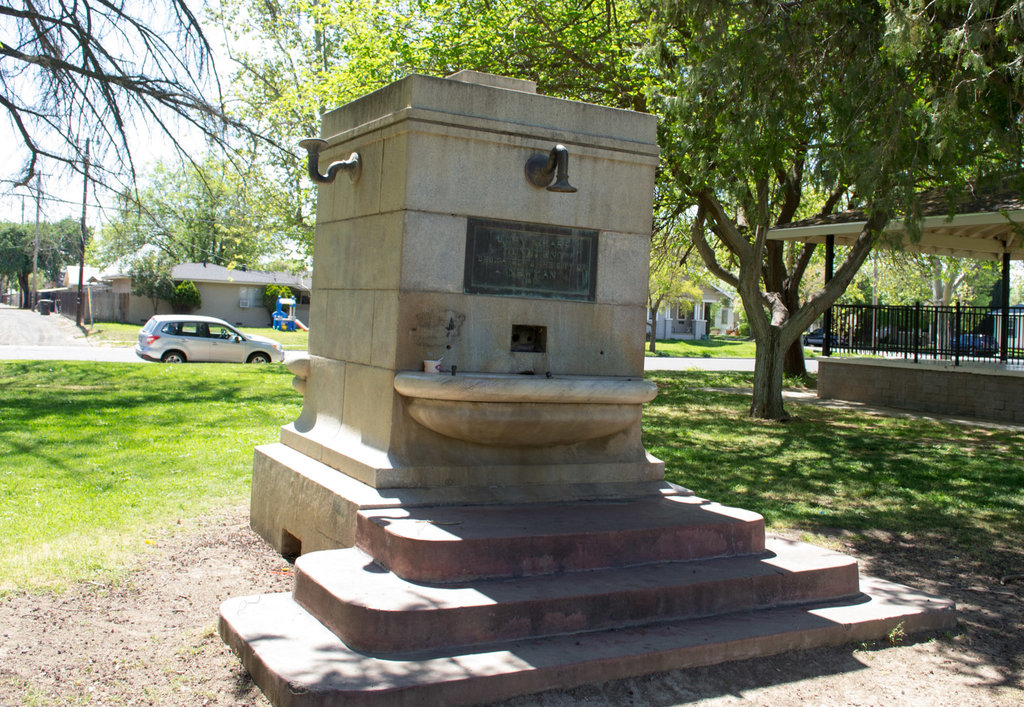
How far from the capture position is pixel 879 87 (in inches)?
403

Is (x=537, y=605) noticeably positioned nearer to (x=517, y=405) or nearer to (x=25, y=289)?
(x=517, y=405)

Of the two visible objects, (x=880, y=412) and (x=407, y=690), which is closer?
(x=407, y=690)

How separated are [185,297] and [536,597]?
48.9 m

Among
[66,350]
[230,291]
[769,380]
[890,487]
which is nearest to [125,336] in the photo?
[66,350]

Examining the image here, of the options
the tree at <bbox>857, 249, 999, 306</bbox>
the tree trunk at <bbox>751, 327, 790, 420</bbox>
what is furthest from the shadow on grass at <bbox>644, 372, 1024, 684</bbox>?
the tree at <bbox>857, 249, 999, 306</bbox>

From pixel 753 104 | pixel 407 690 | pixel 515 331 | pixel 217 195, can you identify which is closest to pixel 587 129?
pixel 515 331

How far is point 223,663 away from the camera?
4.51 m

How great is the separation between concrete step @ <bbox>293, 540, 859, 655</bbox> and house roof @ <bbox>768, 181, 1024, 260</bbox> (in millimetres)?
11714

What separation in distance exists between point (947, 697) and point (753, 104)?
27.7ft

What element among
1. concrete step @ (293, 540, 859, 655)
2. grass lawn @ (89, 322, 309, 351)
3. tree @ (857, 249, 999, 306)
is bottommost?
concrete step @ (293, 540, 859, 655)

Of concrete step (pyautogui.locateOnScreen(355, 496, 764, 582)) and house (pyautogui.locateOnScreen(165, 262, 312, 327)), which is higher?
house (pyautogui.locateOnScreen(165, 262, 312, 327))

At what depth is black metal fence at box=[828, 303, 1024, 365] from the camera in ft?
60.9

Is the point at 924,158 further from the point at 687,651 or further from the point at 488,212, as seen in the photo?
the point at 687,651

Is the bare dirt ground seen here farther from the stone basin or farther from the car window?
the car window
